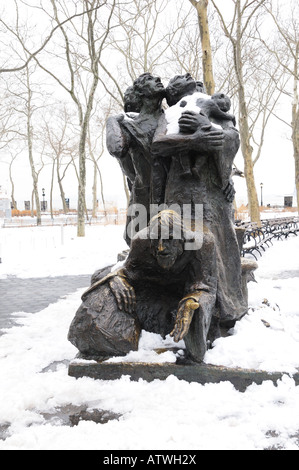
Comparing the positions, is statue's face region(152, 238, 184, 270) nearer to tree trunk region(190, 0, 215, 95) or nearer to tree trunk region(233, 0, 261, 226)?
tree trunk region(190, 0, 215, 95)

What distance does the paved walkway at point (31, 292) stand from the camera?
21.1ft

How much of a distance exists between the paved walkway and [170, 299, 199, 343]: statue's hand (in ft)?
9.54

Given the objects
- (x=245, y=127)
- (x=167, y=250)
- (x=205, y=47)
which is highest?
(x=205, y=47)

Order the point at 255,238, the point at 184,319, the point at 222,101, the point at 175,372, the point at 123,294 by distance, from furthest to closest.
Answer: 1. the point at 255,238
2. the point at 222,101
3. the point at 123,294
4. the point at 175,372
5. the point at 184,319

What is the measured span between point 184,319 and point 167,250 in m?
0.54

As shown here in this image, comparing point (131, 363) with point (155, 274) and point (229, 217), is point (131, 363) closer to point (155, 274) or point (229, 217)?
point (155, 274)

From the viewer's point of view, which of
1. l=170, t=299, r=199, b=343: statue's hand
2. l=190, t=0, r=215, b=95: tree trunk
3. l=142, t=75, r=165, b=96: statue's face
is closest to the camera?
l=170, t=299, r=199, b=343: statue's hand

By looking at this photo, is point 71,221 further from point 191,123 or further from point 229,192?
point 191,123

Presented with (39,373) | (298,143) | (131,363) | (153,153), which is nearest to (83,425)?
(131,363)

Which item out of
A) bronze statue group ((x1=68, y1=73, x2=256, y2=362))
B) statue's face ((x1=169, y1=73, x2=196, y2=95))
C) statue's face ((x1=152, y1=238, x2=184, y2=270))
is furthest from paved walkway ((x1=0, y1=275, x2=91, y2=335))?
statue's face ((x1=169, y1=73, x2=196, y2=95))

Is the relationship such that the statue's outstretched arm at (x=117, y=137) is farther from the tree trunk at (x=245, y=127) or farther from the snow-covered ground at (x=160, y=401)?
the tree trunk at (x=245, y=127)

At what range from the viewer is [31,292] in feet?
25.8

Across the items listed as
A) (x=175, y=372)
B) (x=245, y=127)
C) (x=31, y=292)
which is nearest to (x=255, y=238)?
(x=245, y=127)

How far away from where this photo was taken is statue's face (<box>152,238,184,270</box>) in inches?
134
